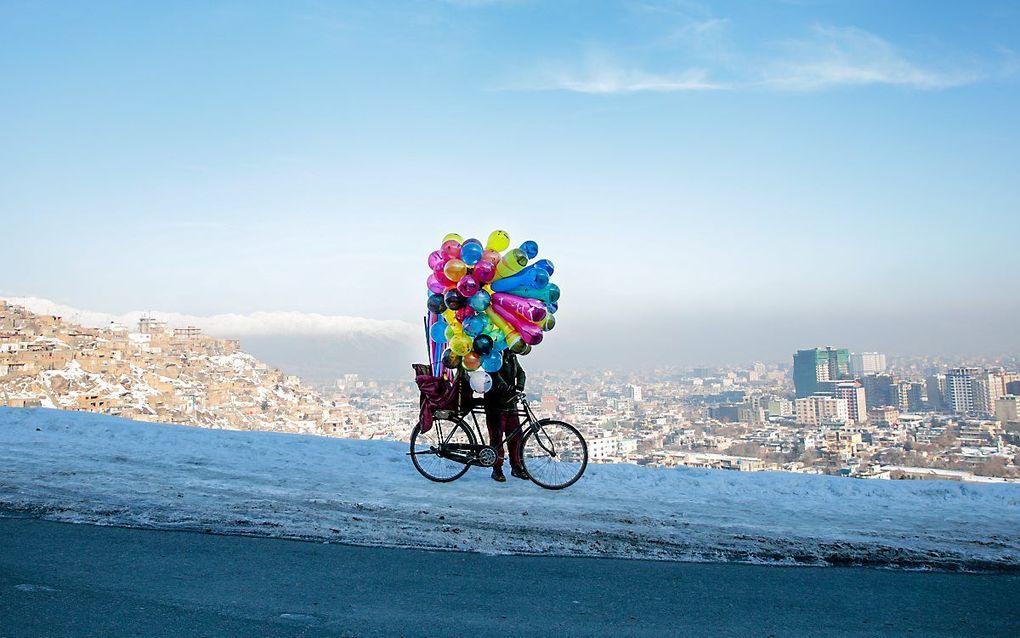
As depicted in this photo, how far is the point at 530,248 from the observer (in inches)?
364

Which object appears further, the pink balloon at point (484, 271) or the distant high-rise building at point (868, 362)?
the distant high-rise building at point (868, 362)

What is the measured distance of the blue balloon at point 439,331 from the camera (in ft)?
31.1

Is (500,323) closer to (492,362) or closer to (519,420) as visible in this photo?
(492,362)

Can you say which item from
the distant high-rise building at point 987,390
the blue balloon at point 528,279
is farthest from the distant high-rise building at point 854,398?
the blue balloon at point 528,279

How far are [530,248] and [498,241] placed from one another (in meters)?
0.45

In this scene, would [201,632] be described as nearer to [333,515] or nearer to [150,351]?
[333,515]

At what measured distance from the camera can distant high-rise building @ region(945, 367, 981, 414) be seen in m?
19.1

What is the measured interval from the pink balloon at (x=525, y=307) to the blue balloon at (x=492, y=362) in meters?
0.60

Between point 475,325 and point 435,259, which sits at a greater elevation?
point 435,259

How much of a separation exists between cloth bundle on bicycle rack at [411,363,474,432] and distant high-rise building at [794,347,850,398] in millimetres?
15651

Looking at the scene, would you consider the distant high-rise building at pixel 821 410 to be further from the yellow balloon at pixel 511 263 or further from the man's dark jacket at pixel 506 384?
the yellow balloon at pixel 511 263

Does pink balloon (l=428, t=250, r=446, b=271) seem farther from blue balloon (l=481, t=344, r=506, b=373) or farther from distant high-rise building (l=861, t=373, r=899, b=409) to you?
distant high-rise building (l=861, t=373, r=899, b=409)

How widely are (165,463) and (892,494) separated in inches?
380

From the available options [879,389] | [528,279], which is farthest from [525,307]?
[879,389]
